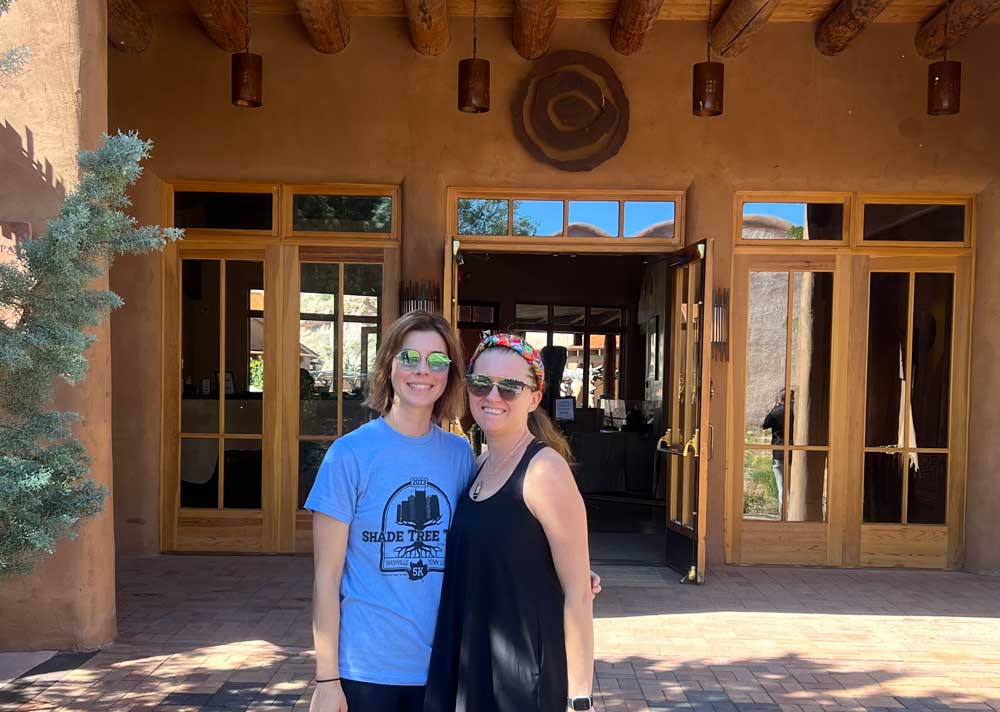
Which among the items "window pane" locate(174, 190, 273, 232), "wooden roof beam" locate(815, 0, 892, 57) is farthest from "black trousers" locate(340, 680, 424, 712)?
"wooden roof beam" locate(815, 0, 892, 57)

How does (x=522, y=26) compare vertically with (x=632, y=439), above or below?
above

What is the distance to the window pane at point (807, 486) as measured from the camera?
6.40 meters

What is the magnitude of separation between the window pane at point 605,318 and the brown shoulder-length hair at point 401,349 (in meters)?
10.5

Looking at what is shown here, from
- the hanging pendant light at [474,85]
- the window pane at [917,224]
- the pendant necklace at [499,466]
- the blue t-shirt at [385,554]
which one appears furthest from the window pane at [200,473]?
the window pane at [917,224]

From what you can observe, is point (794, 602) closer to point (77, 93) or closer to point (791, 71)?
point (791, 71)

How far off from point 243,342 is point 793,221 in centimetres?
419

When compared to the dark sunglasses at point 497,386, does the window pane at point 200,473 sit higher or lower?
lower

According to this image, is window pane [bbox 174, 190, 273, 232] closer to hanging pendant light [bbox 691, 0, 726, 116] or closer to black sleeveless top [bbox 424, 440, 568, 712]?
hanging pendant light [bbox 691, 0, 726, 116]

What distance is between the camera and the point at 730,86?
20.8 ft

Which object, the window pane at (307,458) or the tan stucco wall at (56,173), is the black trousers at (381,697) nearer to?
the tan stucco wall at (56,173)

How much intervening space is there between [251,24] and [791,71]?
395 cm

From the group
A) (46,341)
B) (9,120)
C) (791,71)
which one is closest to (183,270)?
(9,120)

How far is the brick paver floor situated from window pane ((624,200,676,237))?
2.46 metres

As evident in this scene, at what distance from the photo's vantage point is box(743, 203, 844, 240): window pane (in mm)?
6395
